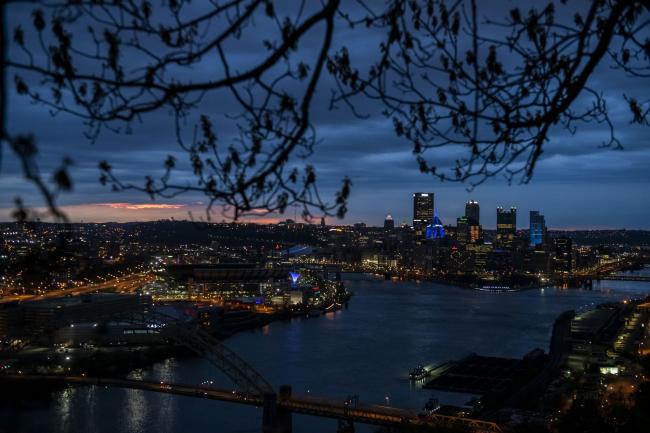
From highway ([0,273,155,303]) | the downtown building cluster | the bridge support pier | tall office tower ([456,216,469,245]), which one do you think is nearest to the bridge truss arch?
the bridge support pier

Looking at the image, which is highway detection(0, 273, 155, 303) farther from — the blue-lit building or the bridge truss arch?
the blue-lit building

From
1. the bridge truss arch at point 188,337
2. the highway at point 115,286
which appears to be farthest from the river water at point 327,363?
the highway at point 115,286

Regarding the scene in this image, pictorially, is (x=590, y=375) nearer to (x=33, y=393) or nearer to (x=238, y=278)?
(x=33, y=393)

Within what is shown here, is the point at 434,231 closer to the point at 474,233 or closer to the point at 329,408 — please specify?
the point at 474,233

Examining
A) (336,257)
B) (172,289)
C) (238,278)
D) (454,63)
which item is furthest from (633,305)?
(336,257)

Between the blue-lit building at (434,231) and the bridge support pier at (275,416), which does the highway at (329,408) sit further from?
the blue-lit building at (434,231)

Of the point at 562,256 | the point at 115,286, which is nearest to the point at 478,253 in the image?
the point at 562,256
